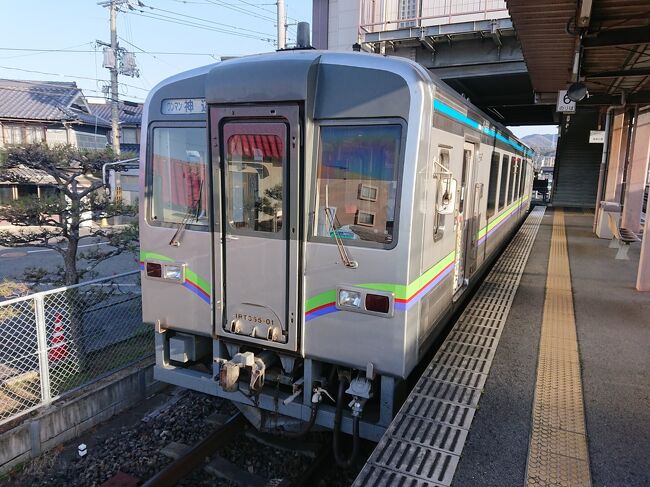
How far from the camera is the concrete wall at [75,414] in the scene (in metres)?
4.27

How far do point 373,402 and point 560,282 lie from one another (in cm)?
493

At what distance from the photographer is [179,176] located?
401cm

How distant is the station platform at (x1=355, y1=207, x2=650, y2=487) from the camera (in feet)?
9.14

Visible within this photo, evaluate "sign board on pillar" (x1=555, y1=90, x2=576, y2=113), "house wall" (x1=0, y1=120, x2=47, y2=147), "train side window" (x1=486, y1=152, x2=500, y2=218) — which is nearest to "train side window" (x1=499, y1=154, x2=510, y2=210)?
"train side window" (x1=486, y1=152, x2=500, y2=218)

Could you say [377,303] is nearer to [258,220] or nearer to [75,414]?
[258,220]

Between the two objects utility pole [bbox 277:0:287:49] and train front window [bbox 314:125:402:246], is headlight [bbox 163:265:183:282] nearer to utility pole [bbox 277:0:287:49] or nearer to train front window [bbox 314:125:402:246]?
train front window [bbox 314:125:402:246]

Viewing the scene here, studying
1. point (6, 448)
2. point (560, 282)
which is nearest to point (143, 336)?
point (6, 448)

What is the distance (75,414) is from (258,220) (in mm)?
2977

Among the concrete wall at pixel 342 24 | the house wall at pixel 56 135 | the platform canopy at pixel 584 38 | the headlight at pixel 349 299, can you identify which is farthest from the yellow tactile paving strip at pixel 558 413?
the house wall at pixel 56 135

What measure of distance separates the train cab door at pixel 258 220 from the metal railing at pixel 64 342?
2.15 m

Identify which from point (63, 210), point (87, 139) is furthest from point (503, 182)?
point (87, 139)

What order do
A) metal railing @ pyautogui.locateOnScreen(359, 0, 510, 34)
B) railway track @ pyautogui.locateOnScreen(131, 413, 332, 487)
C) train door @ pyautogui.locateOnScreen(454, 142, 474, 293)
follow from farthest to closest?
metal railing @ pyautogui.locateOnScreen(359, 0, 510, 34)
train door @ pyautogui.locateOnScreen(454, 142, 474, 293)
railway track @ pyautogui.locateOnScreen(131, 413, 332, 487)

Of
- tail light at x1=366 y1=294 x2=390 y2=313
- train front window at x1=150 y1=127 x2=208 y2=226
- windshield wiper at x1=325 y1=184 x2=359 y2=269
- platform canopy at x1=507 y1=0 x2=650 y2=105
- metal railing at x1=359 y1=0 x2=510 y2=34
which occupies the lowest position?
tail light at x1=366 y1=294 x2=390 y2=313

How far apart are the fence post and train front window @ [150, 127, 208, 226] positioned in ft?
5.11
